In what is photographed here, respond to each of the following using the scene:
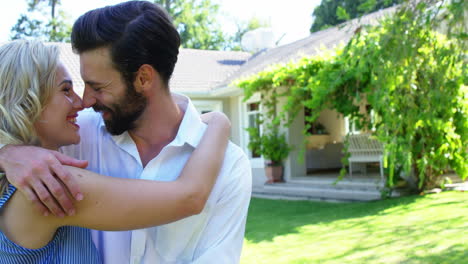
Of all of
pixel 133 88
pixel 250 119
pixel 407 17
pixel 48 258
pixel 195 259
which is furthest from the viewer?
pixel 250 119

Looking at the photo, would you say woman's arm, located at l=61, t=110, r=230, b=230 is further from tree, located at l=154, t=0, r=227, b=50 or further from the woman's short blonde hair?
tree, located at l=154, t=0, r=227, b=50

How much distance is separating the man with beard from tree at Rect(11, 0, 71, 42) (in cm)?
3136

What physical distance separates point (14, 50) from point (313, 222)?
7456 mm

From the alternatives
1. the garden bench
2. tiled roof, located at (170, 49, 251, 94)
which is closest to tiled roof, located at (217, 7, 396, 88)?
tiled roof, located at (170, 49, 251, 94)

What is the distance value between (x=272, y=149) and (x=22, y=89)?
1214 centimetres

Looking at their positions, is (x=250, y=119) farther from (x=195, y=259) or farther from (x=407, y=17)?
(x=195, y=259)

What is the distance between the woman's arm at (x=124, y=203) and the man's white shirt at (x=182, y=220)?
0.16 meters

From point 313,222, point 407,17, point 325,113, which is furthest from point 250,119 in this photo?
point 407,17

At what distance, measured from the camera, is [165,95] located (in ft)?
7.34

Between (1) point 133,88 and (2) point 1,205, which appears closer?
(2) point 1,205

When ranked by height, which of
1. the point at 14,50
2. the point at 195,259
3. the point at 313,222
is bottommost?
the point at 313,222

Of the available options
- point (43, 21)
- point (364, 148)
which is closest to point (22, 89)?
point (364, 148)

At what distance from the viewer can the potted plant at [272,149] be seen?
13.7m

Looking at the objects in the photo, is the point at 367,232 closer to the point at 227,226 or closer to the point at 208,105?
the point at 227,226
